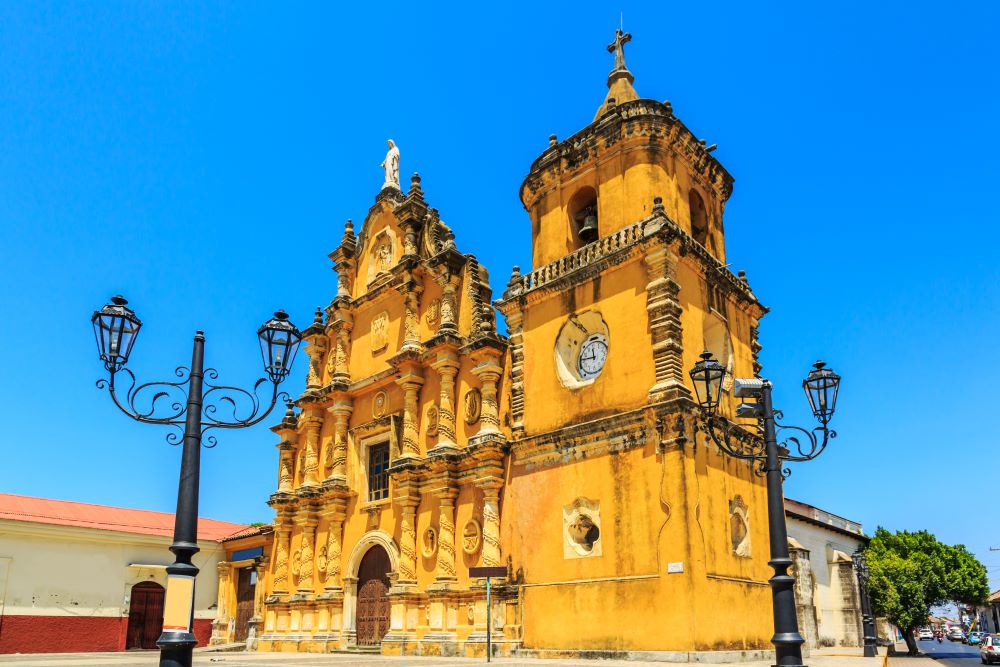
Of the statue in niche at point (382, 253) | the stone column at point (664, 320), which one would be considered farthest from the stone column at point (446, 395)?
the stone column at point (664, 320)

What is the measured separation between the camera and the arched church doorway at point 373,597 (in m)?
20.8

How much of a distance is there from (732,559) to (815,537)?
15290 mm

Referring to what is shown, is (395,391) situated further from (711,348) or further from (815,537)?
(815,537)

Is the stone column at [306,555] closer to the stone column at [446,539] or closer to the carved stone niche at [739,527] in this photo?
the stone column at [446,539]

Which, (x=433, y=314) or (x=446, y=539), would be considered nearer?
(x=446, y=539)

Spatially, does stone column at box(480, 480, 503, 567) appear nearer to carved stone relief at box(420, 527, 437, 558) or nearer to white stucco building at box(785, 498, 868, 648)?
carved stone relief at box(420, 527, 437, 558)

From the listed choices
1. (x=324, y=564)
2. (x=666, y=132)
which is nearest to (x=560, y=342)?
(x=666, y=132)

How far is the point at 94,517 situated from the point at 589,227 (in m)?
23.2

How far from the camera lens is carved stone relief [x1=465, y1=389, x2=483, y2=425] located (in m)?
20.0

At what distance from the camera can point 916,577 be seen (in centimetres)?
3462

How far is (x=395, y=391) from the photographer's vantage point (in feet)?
75.5

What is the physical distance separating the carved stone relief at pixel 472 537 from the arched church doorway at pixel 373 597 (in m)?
3.12

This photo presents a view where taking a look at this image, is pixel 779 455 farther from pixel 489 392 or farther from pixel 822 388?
pixel 489 392

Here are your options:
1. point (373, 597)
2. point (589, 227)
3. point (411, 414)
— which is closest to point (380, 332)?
point (411, 414)
